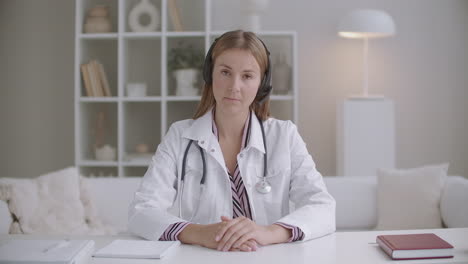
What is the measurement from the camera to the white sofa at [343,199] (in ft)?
7.34

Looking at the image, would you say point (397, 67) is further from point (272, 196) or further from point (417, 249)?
point (417, 249)

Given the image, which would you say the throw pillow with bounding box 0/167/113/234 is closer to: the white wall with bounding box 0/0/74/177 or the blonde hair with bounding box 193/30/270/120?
the blonde hair with bounding box 193/30/270/120

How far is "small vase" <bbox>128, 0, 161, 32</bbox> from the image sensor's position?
10.8ft

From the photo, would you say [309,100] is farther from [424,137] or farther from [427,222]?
[427,222]

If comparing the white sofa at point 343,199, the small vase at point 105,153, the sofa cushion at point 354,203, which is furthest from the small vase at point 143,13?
the sofa cushion at point 354,203

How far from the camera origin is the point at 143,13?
333 cm

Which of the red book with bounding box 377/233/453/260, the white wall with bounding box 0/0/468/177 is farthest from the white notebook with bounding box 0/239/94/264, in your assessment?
the white wall with bounding box 0/0/468/177

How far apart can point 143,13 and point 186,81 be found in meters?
0.49

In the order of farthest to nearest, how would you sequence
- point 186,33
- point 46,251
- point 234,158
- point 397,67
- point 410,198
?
point 397,67 → point 186,33 → point 410,198 → point 234,158 → point 46,251

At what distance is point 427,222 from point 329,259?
4.46ft

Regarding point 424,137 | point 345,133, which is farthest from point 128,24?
point 424,137

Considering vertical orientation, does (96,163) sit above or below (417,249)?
below

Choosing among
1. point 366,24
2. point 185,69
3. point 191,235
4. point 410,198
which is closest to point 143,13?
point 185,69

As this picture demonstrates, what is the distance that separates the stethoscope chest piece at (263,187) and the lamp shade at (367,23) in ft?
6.19
